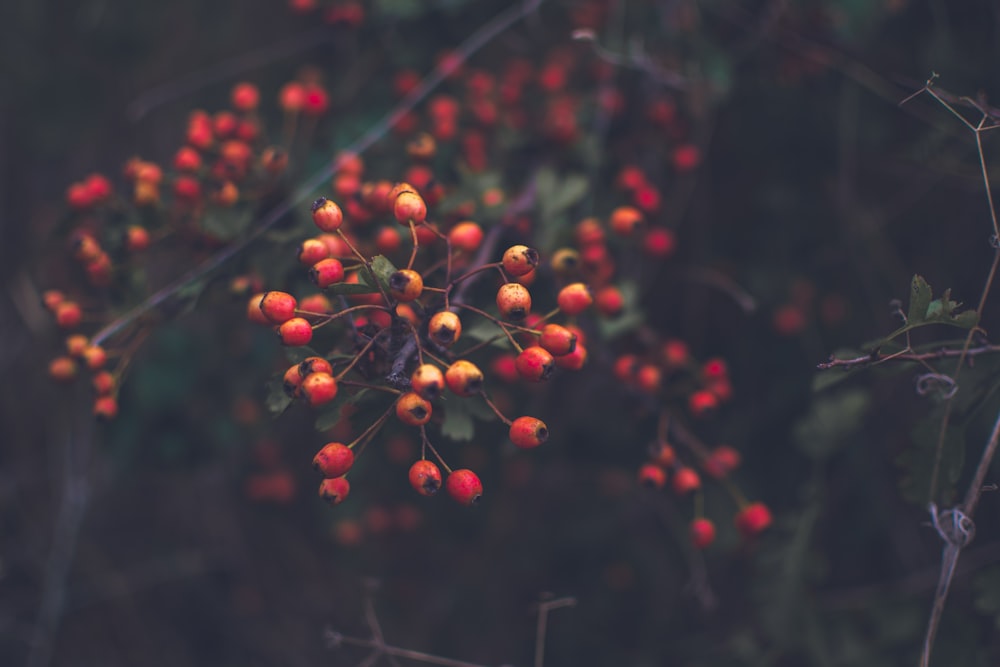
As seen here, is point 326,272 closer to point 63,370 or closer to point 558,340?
point 558,340

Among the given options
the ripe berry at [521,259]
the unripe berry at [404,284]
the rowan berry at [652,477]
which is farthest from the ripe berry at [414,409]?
the rowan berry at [652,477]

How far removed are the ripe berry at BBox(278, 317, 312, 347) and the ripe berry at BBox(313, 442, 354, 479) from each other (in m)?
0.16

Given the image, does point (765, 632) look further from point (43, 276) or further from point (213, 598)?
point (43, 276)

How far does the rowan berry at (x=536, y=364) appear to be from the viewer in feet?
3.42

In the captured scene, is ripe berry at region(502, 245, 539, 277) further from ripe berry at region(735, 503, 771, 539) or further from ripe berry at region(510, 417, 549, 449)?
ripe berry at region(735, 503, 771, 539)

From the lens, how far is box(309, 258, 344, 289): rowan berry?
3.58ft

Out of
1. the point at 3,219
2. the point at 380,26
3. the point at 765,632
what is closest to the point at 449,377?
the point at 765,632

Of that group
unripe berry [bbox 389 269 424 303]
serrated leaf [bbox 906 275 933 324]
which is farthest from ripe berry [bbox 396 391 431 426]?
serrated leaf [bbox 906 275 933 324]

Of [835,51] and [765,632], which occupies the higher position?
[835,51]

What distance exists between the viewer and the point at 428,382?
0.96m

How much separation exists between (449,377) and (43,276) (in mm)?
2188

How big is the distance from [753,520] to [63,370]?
1442 millimetres

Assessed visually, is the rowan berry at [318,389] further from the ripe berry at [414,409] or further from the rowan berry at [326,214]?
the rowan berry at [326,214]

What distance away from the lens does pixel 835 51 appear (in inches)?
74.2
